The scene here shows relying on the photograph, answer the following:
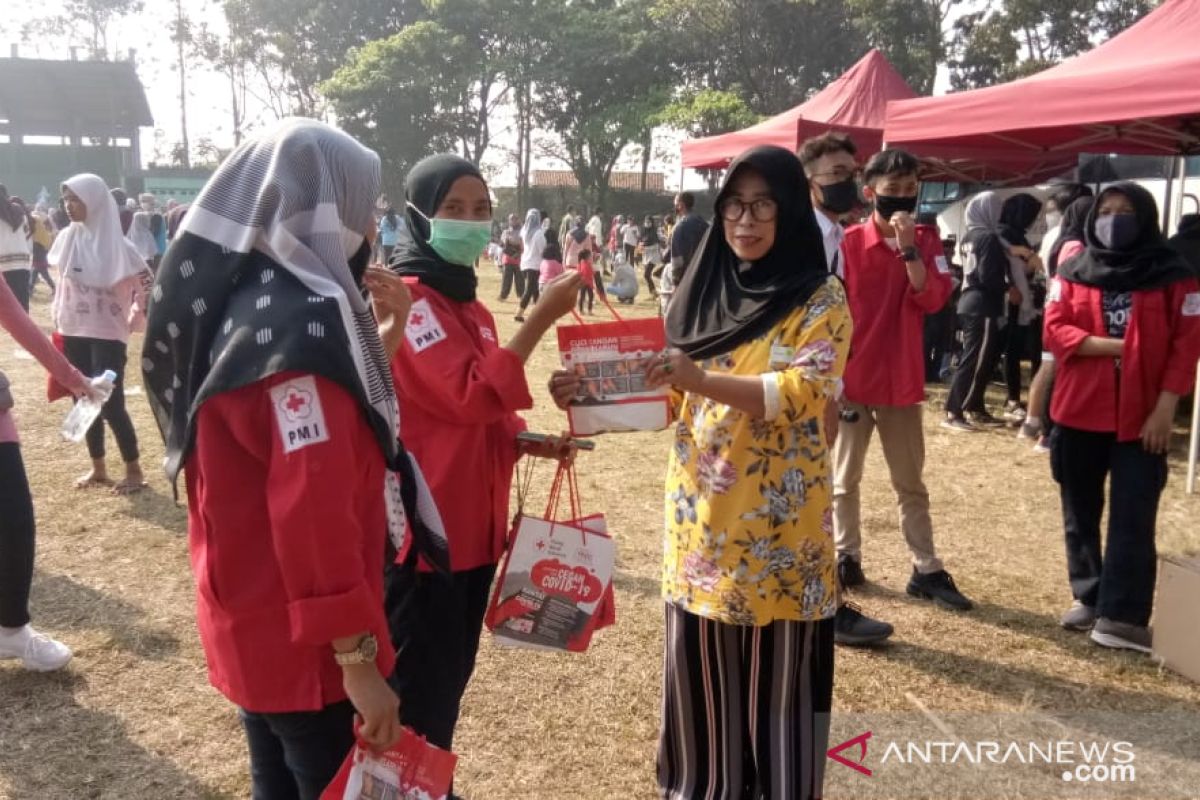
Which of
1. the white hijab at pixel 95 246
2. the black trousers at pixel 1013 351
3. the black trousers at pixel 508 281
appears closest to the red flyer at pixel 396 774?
the white hijab at pixel 95 246

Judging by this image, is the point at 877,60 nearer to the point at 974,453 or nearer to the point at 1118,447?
the point at 974,453

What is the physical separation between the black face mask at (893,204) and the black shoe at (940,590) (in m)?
1.55

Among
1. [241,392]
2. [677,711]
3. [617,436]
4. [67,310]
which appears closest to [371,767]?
[241,392]

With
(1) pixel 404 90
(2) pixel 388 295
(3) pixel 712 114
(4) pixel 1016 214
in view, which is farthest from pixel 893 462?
(1) pixel 404 90

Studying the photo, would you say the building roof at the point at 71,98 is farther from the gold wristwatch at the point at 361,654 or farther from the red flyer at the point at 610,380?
the gold wristwatch at the point at 361,654

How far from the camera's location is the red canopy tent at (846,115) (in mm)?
9414

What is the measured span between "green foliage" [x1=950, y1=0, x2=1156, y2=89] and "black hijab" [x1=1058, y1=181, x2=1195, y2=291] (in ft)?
79.4

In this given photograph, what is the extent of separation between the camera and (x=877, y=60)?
10.1 meters

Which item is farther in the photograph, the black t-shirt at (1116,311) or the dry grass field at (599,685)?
the black t-shirt at (1116,311)

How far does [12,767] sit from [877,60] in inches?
398

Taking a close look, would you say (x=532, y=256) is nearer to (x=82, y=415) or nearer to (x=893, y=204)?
(x=893, y=204)

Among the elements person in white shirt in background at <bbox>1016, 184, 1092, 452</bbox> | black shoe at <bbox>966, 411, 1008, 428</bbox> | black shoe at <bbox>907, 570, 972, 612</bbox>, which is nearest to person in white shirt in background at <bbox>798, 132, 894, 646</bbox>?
black shoe at <bbox>907, 570, 972, 612</bbox>

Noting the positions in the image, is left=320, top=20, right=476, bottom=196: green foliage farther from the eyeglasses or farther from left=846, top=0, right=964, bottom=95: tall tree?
the eyeglasses

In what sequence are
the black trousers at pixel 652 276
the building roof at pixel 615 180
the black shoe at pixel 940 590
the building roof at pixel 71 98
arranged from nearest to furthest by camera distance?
the black shoe at pixel 940 590 → the black trousers at pixel 652 276 → the building roof at pixel 71 98 → the building roof at pixel 615 180
